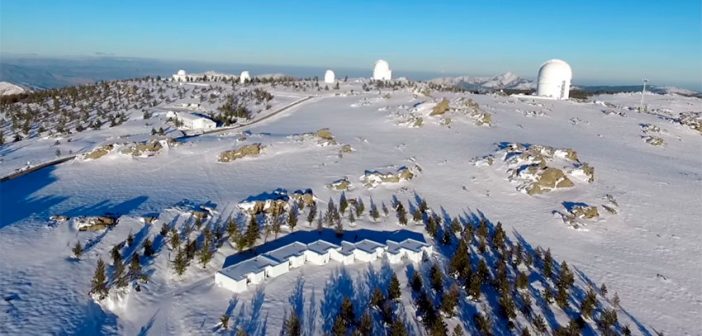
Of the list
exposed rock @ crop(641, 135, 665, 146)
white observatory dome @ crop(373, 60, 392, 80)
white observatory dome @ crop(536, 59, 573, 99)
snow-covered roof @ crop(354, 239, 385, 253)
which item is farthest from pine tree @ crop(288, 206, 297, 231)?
white observatory dome @ crop(373, 60, 392, 80)

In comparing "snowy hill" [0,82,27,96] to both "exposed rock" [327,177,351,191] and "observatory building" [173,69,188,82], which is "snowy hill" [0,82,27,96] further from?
"exposed rock" [327,177,351,191]

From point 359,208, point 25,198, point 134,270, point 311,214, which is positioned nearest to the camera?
point 134,270

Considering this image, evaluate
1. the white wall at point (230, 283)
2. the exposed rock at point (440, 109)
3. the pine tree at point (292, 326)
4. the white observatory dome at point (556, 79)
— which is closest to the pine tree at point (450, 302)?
the pine tree at point (292, 326)

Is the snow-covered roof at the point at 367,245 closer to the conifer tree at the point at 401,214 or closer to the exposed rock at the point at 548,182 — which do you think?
the conifer tree at the point at 401,214

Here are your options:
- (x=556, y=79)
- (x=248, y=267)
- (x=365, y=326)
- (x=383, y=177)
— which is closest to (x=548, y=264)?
(x=365, y=326)

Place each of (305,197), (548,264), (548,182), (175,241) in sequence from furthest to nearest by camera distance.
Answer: (548,182), (305,197), (548,264), (175,241)

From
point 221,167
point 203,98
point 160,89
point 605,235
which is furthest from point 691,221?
point 160,89

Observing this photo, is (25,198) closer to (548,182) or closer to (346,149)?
(346,149)

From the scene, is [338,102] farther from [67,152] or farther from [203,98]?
[67,152]
